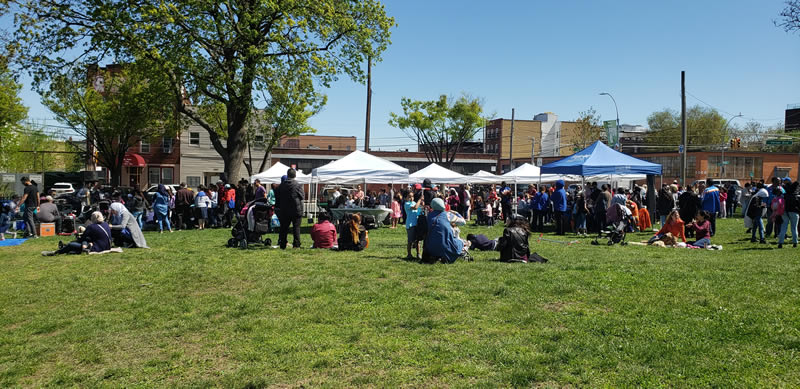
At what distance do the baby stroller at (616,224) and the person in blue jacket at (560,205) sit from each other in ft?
4.85

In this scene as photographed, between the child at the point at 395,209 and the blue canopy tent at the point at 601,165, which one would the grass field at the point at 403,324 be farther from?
the child at the point at 395,209

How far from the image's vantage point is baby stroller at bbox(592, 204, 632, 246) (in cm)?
1316

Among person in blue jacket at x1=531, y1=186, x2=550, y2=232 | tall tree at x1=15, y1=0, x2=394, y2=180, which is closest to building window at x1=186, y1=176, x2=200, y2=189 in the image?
tall tree at x1=15, y1=0, x2=394, y2=180

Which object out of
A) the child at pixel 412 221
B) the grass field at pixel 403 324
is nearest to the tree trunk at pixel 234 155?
the child at pixel 412 221

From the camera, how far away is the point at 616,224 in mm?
14234

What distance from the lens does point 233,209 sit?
18.7 metres

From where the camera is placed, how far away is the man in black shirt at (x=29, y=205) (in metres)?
15.1

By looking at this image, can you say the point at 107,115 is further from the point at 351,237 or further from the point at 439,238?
the point at 439,238

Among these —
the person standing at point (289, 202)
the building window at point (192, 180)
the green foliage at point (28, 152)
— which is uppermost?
the green foliage at point (28, 152)

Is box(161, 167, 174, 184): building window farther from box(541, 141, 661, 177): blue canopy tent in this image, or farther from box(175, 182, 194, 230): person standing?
box(541, 141, 661, 177): blue canopy tent

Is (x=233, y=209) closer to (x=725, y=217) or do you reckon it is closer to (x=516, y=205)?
(x=516, y=205)

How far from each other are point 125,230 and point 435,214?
7.52 meters

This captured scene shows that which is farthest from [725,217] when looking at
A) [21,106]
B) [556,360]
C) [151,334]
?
[21,106]

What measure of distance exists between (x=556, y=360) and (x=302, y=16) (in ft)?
61.9
